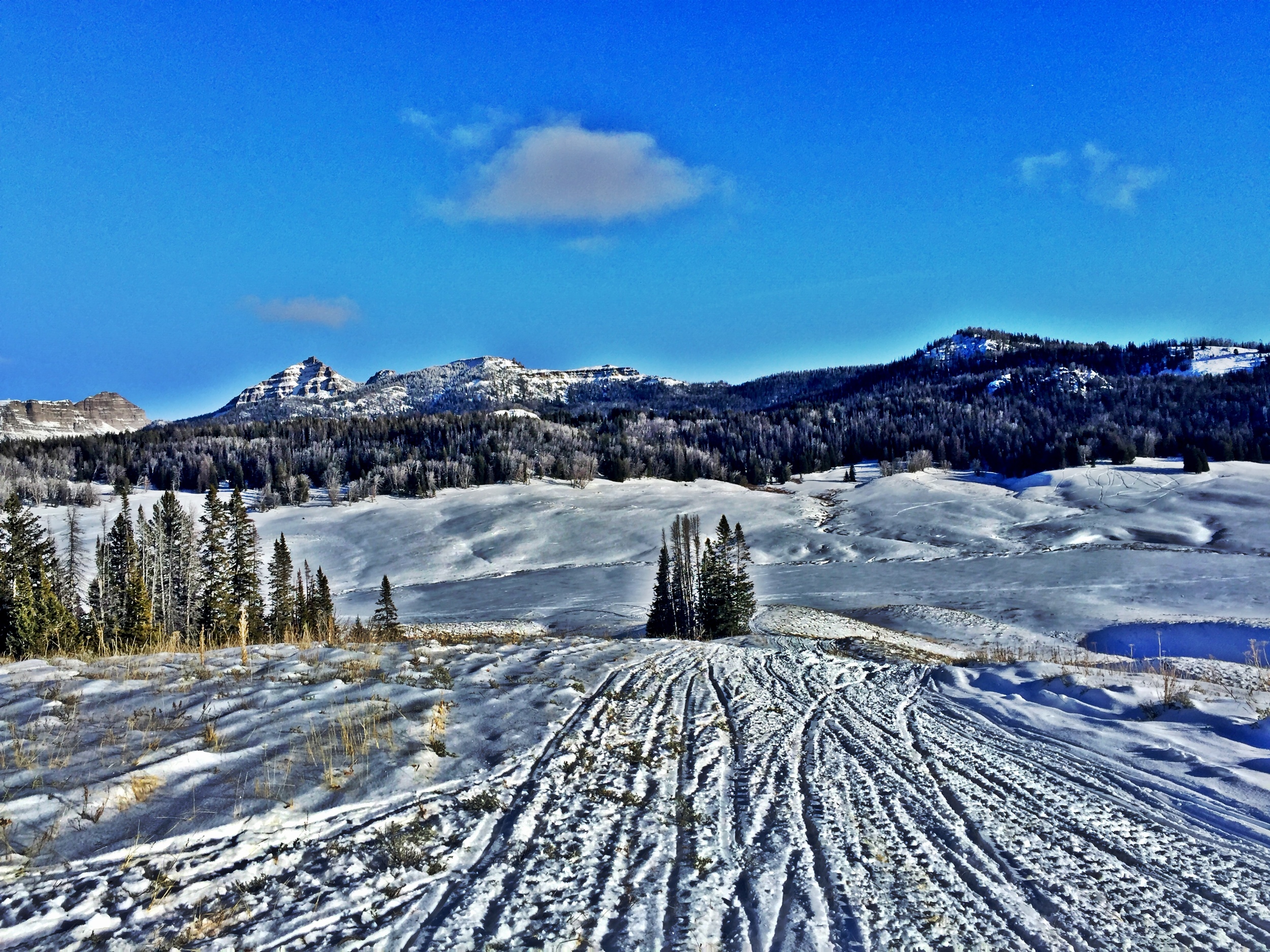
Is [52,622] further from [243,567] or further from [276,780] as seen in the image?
[276,780]

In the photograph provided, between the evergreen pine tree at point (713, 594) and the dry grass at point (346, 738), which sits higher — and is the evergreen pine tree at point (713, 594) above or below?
below

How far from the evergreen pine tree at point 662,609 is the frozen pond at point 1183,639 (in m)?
23.3

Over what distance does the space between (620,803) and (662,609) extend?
33322mm

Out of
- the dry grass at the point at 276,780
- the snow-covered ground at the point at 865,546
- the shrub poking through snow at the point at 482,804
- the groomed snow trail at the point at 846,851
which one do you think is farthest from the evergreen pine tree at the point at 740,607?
the dry grass at the point at 276,780

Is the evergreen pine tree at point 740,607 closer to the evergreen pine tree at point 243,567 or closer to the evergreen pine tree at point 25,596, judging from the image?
the evergreen pine tree at point 243,567

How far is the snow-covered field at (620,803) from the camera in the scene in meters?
4.07

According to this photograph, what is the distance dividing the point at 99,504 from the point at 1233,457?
21063cm

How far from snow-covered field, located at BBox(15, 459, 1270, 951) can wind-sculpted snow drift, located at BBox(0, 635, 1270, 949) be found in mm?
29

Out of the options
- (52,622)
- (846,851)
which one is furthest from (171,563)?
(846,851)

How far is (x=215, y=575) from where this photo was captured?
34469 millimetres

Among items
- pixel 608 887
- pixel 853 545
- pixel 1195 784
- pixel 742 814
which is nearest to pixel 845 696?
pixel 1195 784

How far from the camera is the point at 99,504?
10881 centimetres

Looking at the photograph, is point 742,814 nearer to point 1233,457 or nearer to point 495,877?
point 495,877

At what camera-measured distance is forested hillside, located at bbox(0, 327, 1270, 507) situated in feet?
427
